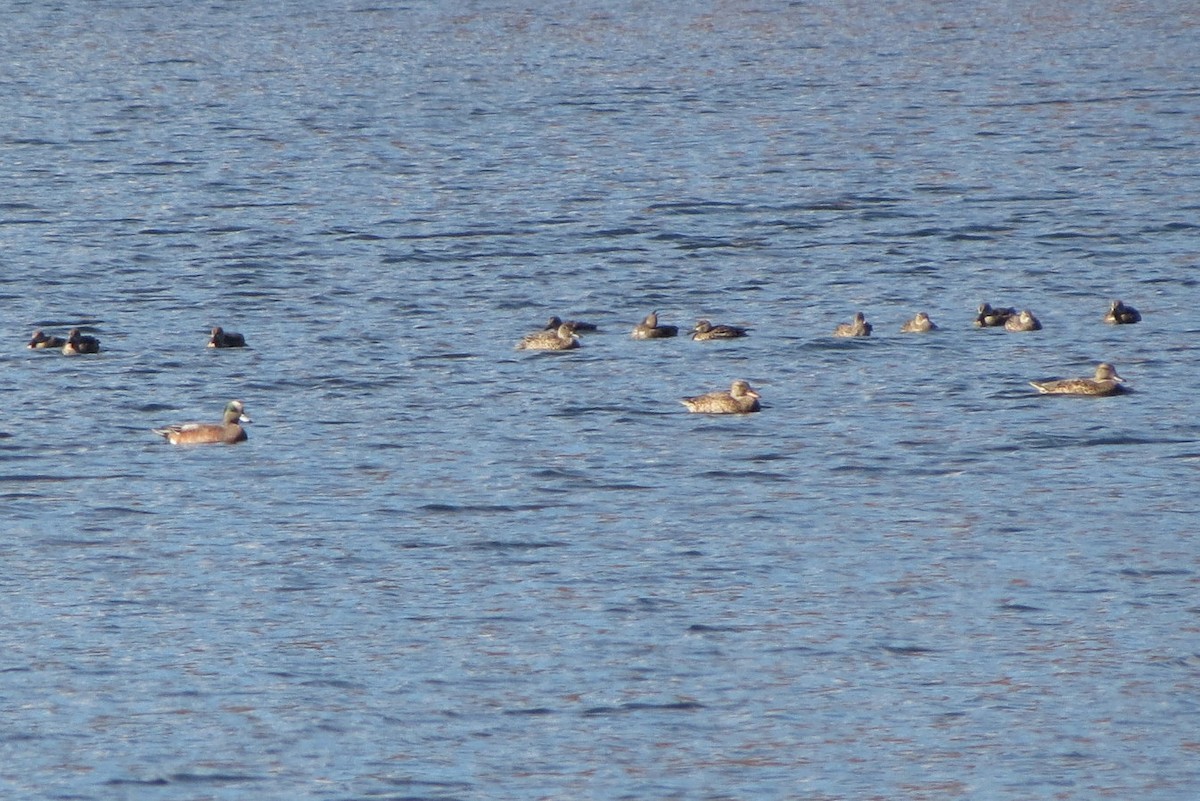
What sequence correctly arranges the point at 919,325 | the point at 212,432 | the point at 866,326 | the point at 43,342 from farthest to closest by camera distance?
the point at 919,325
the point at 866,326
the point at 43,342
the point at 212,432

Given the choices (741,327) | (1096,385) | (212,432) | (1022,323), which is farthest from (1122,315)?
(212,432)

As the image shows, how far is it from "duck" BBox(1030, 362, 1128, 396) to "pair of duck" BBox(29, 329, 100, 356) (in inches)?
409

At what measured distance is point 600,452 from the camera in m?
22.8

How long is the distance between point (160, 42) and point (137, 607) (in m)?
39.0

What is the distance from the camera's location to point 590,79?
163 feet

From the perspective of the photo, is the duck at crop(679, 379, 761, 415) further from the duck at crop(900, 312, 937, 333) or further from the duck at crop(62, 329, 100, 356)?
the duck at crop(62, 329, 100, 356)

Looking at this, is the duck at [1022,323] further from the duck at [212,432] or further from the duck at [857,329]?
the duck at [212,432]

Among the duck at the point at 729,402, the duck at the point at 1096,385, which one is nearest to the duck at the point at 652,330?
the duck at the point at 729,402

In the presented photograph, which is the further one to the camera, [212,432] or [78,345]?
[78,345]

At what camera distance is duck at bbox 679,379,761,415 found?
952 inches

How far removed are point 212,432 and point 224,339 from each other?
456 cm

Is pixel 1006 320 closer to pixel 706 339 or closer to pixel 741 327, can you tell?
pixel 741 327

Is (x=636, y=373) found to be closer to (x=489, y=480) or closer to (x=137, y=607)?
(x=489, y=480)

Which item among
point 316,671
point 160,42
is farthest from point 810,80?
point 316,671
